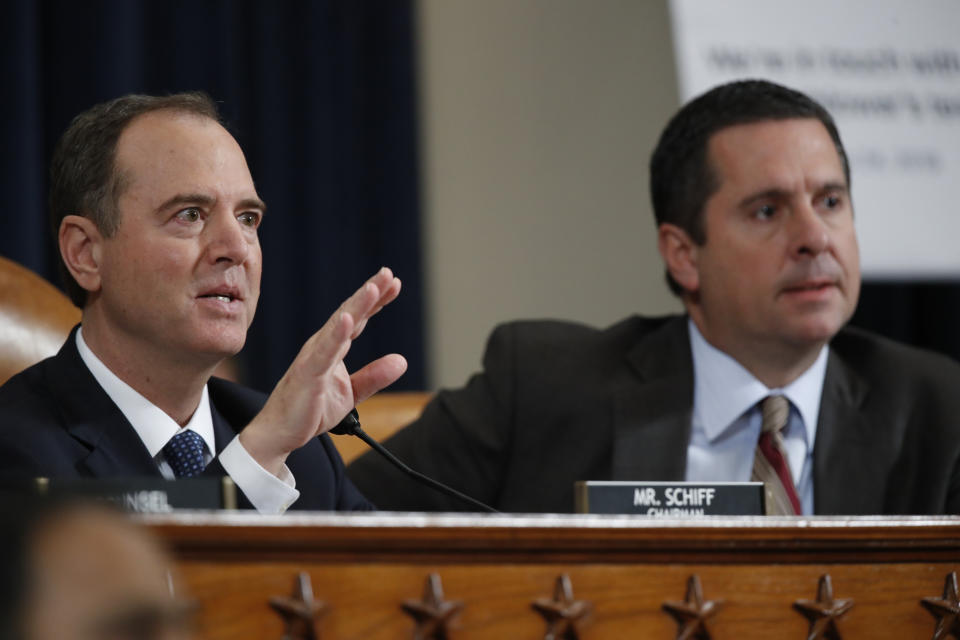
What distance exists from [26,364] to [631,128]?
2.49 meters

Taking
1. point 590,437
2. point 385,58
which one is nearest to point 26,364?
point 590,437

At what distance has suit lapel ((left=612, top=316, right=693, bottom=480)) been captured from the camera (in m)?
2.07

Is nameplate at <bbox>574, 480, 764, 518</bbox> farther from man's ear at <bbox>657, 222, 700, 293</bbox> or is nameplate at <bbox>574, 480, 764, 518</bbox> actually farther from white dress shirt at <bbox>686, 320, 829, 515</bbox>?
man's ear at <bbox>657, 222, 700, 293</bbox>

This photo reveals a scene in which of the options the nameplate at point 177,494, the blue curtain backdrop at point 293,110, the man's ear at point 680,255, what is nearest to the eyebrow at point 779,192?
the man's ear at point 680,255

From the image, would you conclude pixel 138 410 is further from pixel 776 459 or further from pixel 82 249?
pixel 776 459

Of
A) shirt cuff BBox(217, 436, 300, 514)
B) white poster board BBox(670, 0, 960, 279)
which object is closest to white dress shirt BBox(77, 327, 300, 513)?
shirt cuff BBox(217, 436, 300, 514)

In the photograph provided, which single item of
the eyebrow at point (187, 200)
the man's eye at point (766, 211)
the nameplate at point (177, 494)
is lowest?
the nameplate at point (177, 494)

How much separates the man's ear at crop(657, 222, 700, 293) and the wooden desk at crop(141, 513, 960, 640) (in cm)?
115

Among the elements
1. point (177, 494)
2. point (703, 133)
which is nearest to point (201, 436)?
point (177, 494)

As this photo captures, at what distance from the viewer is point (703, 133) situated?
2381mm

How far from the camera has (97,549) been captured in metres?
0.46

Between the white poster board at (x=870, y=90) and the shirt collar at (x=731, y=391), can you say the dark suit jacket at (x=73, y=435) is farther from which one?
the white poster board at (x=870, y=90)

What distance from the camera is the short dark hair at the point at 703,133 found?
91.1 inches

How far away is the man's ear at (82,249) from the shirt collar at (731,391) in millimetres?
1062
